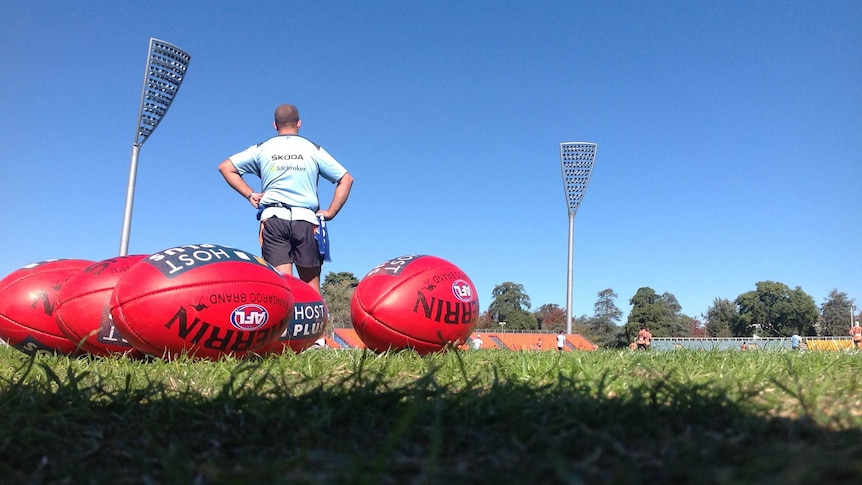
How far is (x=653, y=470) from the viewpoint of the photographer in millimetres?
1611

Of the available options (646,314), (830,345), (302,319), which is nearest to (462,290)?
(302,319)

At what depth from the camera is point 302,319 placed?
18.1ft

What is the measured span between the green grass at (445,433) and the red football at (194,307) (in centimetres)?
118

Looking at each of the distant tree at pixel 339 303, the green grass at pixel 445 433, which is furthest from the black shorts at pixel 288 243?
the distant tree at pixel 339 303

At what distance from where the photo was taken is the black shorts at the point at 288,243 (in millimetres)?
6070

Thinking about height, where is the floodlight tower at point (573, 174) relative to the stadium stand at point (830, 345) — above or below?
above

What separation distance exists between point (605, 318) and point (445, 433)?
397 ft

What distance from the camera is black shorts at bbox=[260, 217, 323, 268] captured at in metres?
6.07

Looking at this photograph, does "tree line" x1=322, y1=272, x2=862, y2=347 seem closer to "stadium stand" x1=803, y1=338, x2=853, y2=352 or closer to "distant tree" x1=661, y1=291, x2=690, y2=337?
"distant tree" x1=661, y1=291, x2=690, y2=337

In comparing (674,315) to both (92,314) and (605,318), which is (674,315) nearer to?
(605,318)

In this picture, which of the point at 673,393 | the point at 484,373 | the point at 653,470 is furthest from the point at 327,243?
the point at 653,470

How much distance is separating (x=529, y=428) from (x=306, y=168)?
4.63 meters

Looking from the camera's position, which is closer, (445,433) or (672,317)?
(445,433)

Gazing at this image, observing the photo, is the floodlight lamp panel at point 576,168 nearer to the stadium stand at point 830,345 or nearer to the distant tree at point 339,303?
the stadium stand at point 830,345
